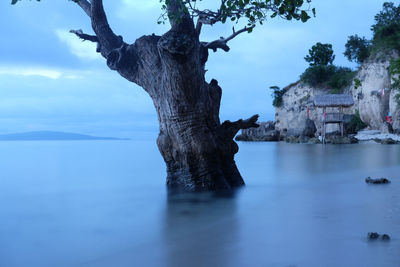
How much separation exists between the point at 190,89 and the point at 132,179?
17.2 feet

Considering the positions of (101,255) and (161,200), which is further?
(161,200)

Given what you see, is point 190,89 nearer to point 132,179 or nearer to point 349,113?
point 132,179

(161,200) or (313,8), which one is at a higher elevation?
(313,8)

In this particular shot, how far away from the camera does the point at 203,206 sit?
6.38 meters

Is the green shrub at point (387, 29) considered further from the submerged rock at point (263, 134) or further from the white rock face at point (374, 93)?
the submerged rock at point (263, 134)

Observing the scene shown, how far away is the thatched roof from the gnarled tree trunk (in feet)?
94.3

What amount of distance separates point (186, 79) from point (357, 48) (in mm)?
38047

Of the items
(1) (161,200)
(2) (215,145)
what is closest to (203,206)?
(1) (161,200)

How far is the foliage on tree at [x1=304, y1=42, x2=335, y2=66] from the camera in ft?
157

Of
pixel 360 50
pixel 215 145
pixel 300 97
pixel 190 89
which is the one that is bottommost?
pixel 215 145

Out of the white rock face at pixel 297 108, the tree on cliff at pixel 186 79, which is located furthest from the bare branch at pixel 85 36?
the white rock face at pixel 297 108

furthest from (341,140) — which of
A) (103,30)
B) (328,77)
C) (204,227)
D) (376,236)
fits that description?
(376,236)

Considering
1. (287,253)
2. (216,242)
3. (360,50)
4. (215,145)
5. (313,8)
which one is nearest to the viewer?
(287,253)

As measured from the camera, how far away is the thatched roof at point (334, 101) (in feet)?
116
